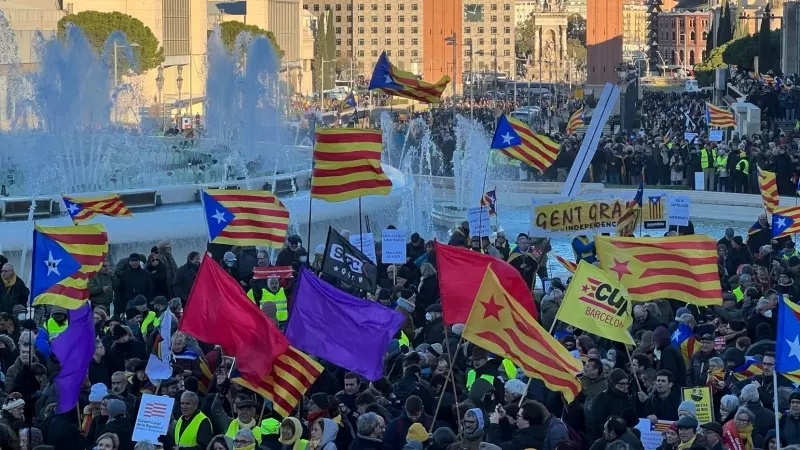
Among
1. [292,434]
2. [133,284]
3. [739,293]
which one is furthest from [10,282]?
[292,434]

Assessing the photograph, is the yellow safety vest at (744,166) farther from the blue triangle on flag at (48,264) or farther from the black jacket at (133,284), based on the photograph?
the blue triangle on flag at (48,264)

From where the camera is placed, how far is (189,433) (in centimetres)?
937

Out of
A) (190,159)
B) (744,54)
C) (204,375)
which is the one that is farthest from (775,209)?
(744,54)

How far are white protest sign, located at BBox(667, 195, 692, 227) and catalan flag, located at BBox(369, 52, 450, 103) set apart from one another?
3033mm

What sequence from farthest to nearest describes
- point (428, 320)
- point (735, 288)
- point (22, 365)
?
point (735, 288), point (428, 320), point (22, 365)

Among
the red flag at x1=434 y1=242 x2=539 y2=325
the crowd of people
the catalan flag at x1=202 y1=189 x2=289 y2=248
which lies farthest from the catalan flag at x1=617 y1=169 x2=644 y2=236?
the red flag at x1=434 y1=242 x2=539 y2=325

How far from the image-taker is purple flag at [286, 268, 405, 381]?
33.0 feet

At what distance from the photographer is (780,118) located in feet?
141

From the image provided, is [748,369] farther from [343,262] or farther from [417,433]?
[343,262]

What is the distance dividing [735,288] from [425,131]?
87.3ft

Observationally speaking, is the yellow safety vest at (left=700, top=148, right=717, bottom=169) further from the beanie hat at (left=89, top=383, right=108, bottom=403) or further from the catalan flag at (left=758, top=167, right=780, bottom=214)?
the beanie hat at (left=89, top=383, right=108, bottom=403)

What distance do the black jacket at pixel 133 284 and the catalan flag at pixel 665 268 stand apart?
A: 5.20 metres

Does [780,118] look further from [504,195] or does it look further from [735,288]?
[735,288]

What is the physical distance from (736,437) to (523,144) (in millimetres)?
10577
